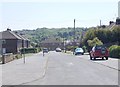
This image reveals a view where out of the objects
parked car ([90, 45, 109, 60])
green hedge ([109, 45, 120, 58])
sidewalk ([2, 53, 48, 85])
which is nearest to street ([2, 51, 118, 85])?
sidewalk ([2, 53, 48, 85])

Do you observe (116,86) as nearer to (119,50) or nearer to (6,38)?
(119,50)

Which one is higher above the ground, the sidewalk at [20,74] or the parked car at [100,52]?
the parked car at [100,52]

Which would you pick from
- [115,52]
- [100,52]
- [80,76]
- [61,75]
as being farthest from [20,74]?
[115,52]

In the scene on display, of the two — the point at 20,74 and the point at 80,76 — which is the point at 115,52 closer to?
the point at 20,74

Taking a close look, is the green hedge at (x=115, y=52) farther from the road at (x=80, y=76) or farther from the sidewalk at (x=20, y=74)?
the sidewalk at (x=20, y=74)

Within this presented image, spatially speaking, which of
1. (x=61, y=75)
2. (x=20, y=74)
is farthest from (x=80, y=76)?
(x=20, y=74)

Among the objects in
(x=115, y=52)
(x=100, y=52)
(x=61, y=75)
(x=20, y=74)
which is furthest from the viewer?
(x=115, y=52)

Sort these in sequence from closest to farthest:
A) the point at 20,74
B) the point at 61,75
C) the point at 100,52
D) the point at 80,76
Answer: the point at 80,76 < the point at 61,75 < the point at 20,74 < the point at 100,52

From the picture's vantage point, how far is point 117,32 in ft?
255

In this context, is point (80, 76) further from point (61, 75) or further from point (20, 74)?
point (20, 74)

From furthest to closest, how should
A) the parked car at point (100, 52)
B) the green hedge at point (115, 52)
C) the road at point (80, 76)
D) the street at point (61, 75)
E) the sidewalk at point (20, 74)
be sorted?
the green hedge at point (115, 52)
the parked car at point (100, 52)
the sidewalk at point (20, 74)
the street at point (61, 75)
the road at point (80, 76)

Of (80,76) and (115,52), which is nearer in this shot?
(80,76)

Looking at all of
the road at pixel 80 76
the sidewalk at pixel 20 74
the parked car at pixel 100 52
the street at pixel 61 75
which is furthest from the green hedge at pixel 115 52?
the sidewalk at pixel 20 74

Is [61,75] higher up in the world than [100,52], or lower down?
lower down
